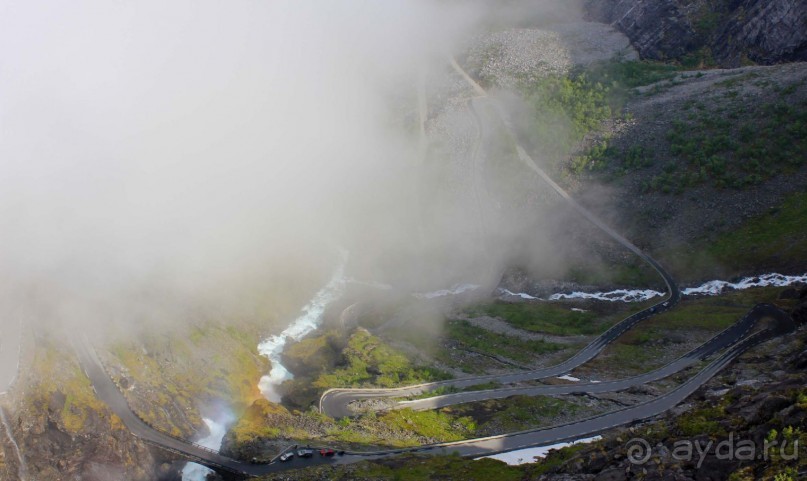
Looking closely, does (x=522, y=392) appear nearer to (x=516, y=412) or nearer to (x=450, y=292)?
(x=516, y=412)

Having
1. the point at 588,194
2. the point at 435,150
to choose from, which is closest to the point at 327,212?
the point at 435,150

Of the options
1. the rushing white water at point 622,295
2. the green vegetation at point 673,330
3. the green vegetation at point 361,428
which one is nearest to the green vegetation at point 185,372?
the green vegetation at point 361,428

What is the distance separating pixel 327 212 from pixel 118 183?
56958 millimetres

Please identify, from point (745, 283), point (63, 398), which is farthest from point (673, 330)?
point (63, 398)

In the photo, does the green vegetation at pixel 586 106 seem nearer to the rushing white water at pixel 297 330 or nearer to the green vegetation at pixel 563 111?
the green vegetation at pixel 563 111

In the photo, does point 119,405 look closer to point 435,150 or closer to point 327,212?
point 327,212

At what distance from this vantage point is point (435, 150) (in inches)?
7269

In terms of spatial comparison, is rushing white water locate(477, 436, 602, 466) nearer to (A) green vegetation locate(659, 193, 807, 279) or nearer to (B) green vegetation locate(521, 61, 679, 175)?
(A) green vegetation locate(659, 193, 807, 279)

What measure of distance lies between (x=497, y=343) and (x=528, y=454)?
→ 39361 mm

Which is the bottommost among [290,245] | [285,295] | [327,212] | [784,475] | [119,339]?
[784,475]

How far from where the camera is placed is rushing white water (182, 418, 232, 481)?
87.5 m

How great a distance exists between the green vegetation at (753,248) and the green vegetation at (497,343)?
34580 mm
